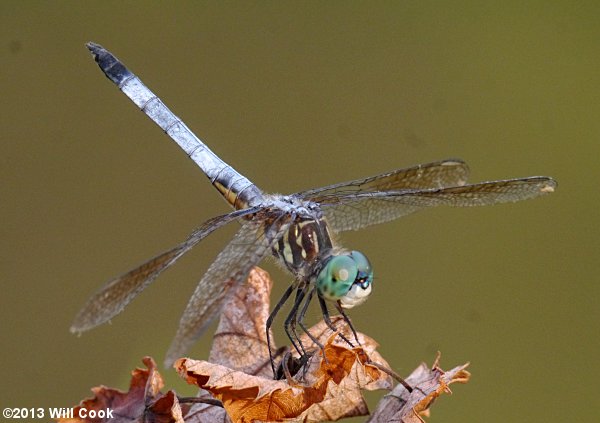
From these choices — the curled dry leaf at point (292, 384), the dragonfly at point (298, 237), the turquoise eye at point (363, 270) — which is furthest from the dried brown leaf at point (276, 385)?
the turquoise eye at point (363, 270)

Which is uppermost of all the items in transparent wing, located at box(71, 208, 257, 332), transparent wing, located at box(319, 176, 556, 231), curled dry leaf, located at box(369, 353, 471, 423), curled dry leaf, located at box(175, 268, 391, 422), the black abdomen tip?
the black abdomen tip

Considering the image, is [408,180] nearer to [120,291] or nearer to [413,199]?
[413,199]

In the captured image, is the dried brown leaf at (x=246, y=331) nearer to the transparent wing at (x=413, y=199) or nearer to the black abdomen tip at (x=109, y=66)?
the transparent wing at (x=413, y=199)

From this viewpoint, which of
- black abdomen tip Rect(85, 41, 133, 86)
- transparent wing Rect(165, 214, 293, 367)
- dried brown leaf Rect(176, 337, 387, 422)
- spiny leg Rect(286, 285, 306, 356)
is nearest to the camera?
dried brown leaf Rect(176, 337, 387, 422)

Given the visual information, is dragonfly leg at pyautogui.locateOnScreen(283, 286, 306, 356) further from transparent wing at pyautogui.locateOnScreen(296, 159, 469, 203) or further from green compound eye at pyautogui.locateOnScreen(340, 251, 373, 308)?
transparent wing at pyautogui.locateOnScreen(296, 159, 469, 203)

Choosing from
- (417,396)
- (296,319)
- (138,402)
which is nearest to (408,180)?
(296,319)

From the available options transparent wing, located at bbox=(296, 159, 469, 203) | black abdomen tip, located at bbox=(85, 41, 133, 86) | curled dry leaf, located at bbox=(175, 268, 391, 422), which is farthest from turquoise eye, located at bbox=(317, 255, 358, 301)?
black abdomen tip, located at bbox=(85, 41, 133, 86)

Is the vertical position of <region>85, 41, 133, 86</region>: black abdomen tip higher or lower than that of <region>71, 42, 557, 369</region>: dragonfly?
higher
